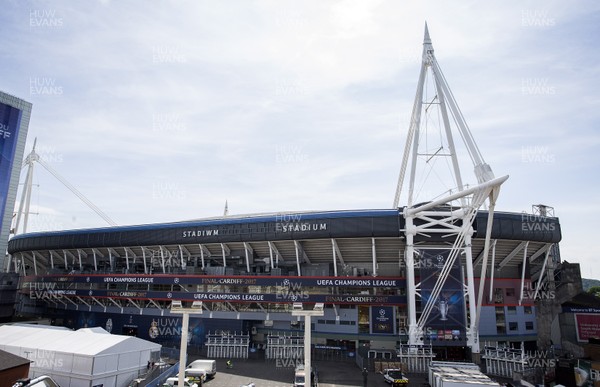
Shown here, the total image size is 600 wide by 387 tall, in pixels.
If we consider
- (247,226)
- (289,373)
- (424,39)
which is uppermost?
(424,39)

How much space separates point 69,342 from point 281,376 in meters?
20.3

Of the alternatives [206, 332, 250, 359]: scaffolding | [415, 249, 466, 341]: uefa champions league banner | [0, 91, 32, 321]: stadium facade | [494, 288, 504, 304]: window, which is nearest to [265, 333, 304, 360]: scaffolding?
[206, 332, 250, 359]: scaffolding

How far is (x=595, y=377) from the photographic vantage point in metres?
32.8

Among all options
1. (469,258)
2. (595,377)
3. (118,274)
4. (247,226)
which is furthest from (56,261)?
(595,377)

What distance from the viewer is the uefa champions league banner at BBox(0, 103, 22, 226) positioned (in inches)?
3280

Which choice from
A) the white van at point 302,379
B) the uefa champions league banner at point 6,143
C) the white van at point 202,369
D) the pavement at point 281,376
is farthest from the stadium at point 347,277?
the uefa champions league banner at point 6,143

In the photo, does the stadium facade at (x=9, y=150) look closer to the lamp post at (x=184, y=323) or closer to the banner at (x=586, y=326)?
the lamp post at (x=184, y=323)

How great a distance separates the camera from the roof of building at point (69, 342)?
33.3 metres

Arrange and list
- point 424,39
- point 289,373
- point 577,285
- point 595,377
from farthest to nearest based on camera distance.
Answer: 1. point 577,285
2. point 424,39
3. point 289,373
4. point 595,377

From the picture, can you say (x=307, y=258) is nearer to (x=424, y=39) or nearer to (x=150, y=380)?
(x=150, y=380)

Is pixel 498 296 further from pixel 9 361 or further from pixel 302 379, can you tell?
pixel 9 361

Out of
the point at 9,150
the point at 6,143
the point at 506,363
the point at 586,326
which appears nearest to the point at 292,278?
the point at 506,363

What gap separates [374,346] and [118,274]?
40.5 metres

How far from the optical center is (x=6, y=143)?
8388 centimetres
